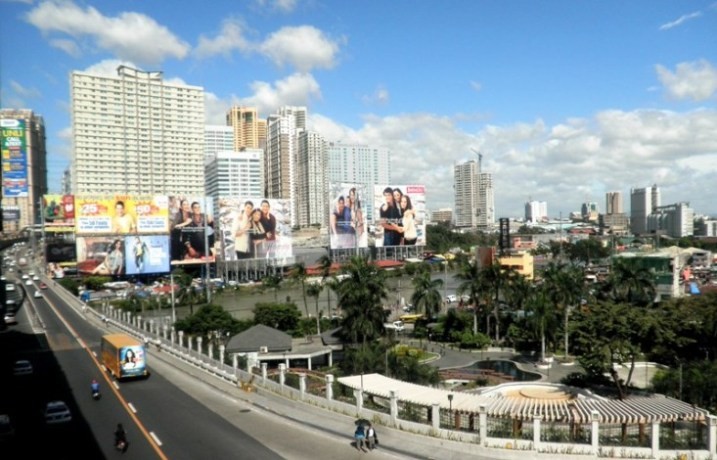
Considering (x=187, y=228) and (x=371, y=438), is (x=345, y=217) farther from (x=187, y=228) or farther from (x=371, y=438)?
(x=371, y=438)

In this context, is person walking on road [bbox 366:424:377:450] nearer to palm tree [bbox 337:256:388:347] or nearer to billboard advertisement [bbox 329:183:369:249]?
palm tree [bbox 337:256:388:347]

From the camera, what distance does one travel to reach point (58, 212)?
12706cm

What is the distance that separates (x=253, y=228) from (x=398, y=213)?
3510cm

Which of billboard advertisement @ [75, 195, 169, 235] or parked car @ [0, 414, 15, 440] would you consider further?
billboard advertisement @ [75, 195, 169, 235]

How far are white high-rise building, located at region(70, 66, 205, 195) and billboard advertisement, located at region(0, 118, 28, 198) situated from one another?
394 ft

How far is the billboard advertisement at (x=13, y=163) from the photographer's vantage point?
47.4m

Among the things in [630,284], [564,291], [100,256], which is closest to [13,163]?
[564,291]

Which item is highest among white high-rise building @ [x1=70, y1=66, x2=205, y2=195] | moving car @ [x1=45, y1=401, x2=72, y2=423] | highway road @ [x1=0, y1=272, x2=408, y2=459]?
white high-rise building @ [x1=70, y1=66, x2=205, y2=195]

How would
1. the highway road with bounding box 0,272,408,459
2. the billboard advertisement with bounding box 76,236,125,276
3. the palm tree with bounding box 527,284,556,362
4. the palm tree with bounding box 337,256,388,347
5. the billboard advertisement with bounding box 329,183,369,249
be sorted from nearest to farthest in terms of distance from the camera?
the highway road with bounding box 0,272,408,459 → the palm tree with bounding box 527,284,556,362 → the palm tree with bounding box 337,256,388,347 → the billboard advertisement with bounding box 76,236,125,276 → the billboard advertisement with bounding box 329,183,369,249

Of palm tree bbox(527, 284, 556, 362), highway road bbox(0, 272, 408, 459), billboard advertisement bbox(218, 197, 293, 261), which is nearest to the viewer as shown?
highway road bbox(0, 272, 408, 459)

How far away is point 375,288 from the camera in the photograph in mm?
46969

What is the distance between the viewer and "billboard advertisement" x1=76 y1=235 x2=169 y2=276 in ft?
346

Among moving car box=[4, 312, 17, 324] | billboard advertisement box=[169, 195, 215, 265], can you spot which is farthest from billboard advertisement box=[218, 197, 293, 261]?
moving car box=[4, 312, 17, 324]

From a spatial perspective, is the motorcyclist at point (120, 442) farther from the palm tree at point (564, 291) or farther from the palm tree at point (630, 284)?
the palm tree at point (630, 284)
